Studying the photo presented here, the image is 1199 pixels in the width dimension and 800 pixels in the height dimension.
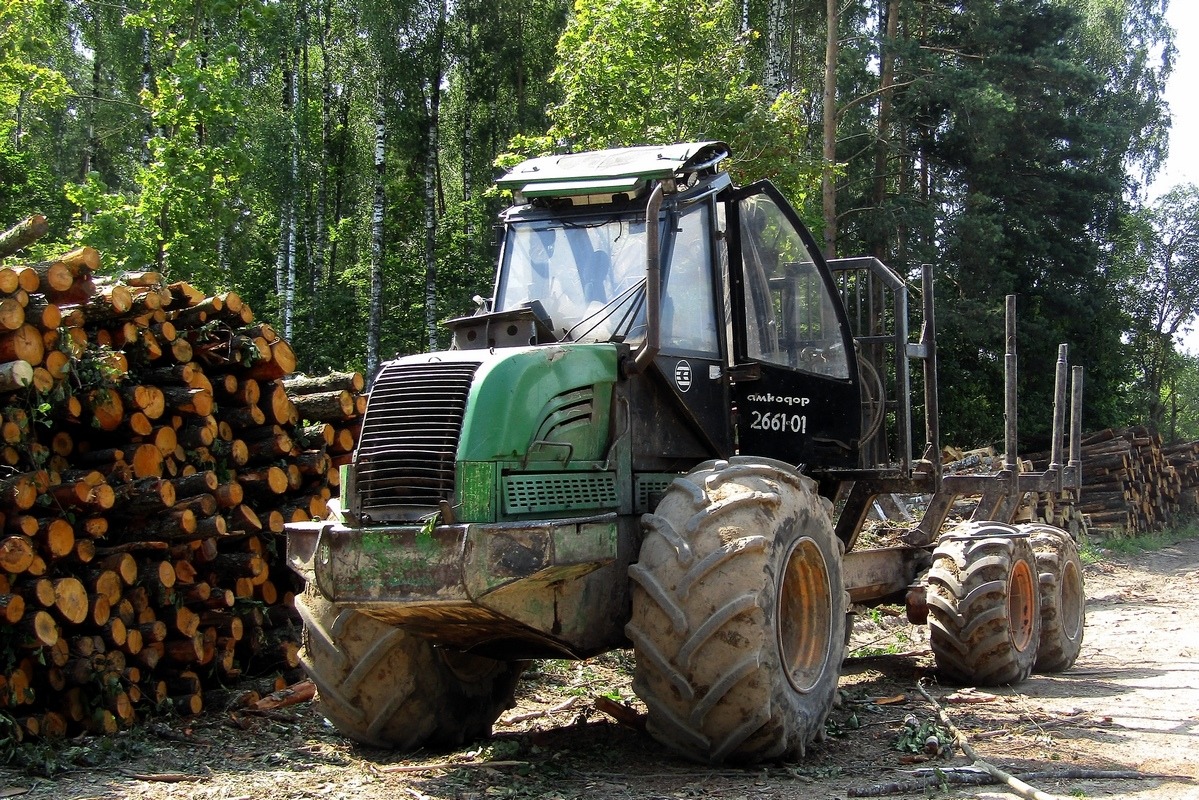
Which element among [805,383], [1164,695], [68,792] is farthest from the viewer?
[1164,695]

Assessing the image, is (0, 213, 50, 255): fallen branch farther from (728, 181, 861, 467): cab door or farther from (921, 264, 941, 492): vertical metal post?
(921, 264, 941, 492): vertical metal post

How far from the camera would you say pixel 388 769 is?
6.07 meters

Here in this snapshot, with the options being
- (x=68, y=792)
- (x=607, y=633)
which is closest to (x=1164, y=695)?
(x=607, y=633)

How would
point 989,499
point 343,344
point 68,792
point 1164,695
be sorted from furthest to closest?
point 343,344 → point 989,499 → point 1164,695 → point 68,792

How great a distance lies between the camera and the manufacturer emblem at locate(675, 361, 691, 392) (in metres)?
6.50

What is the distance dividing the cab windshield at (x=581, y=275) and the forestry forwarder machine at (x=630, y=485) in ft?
0.05

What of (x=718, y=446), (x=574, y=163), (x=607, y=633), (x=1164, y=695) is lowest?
(x=1164, y=695)

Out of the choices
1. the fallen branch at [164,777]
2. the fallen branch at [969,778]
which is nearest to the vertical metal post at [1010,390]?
the fallen branch at [969,778]

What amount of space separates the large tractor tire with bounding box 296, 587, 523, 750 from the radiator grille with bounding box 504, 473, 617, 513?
110cm

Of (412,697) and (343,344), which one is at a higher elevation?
(343,344)

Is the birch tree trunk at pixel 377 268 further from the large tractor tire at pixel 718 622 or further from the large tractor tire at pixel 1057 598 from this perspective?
the large tractor tire at pixel 718 622

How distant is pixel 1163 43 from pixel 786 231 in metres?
37.3

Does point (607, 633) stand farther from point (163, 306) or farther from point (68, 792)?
point (163, 306)

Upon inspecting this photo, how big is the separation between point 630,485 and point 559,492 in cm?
62
